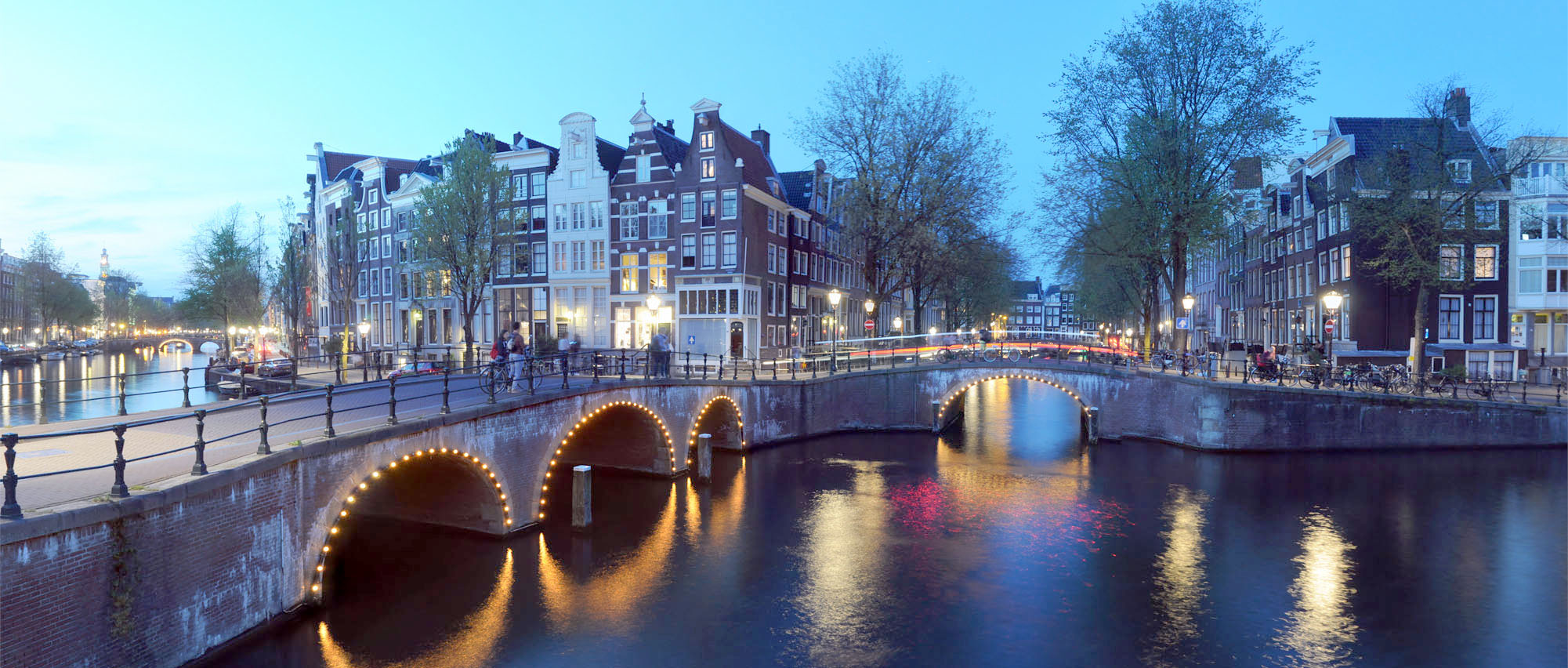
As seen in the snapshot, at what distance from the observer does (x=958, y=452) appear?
31.1m

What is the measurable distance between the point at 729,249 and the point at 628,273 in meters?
6.24

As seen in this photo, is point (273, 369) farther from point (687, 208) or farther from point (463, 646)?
point (463, 646)

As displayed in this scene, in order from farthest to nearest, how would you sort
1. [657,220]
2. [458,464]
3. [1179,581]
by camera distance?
[657,220] < [458,464] < [1179,581]

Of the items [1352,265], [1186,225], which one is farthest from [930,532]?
[1352,265]

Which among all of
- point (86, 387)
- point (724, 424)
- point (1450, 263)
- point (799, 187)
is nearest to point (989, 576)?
point (724, 424)

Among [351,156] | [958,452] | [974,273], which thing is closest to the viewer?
[958,452]

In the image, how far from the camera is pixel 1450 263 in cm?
3688

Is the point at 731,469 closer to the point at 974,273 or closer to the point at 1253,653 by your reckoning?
the point at 1253,653

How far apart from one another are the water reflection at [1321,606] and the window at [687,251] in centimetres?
3121

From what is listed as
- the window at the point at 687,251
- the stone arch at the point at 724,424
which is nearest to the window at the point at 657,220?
the window at the point at 687,251

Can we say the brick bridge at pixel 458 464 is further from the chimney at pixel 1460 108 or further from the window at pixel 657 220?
the chimney at pixel 1460 108

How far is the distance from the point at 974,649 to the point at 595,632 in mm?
6323

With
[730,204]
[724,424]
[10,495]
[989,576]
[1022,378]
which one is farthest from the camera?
[730,204]

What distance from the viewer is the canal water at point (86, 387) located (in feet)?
60.3
